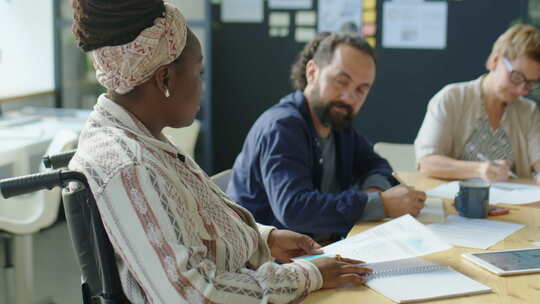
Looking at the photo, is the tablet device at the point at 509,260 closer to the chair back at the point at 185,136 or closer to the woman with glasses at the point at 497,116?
the woman with glasses at the point at 497,116

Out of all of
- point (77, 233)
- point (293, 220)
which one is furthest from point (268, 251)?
point (77, 233)

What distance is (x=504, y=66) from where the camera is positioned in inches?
101

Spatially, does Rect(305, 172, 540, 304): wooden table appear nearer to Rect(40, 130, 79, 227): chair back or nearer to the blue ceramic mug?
the blue ceramic mug

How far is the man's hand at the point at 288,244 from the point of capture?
1.54 m

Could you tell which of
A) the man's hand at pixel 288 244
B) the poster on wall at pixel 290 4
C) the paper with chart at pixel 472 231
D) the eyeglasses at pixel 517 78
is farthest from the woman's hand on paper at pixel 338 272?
the poster on wall at pixel 290 4

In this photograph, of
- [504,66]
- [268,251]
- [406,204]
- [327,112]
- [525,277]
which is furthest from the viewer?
[504,66]

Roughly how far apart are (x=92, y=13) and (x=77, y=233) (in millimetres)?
393

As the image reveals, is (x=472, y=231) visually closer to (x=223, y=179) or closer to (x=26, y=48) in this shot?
(x=223, y=179)

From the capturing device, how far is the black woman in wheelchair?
3.43ft

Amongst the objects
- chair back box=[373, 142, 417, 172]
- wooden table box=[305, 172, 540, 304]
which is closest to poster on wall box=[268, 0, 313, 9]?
chair back box=[373, 142, 417, 172]

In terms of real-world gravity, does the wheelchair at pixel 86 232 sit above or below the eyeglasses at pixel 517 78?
below

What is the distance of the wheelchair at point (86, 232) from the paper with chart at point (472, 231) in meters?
0.87

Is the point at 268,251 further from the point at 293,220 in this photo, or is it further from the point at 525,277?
the point at 525,277

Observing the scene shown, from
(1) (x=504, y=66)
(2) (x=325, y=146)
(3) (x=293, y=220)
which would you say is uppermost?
(1) (x=504, y=66)
